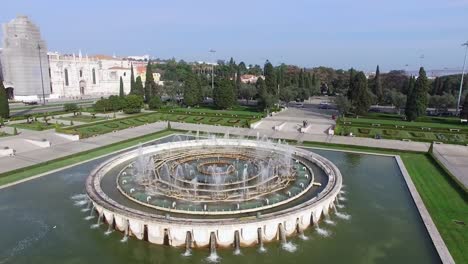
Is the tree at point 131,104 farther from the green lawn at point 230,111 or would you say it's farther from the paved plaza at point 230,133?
the paved plaza at point 230,133

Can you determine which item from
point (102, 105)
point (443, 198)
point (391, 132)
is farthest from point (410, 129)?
point (102, 105)

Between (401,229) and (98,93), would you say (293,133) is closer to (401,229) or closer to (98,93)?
(401,229)

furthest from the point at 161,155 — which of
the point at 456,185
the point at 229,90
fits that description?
the point at 229,90

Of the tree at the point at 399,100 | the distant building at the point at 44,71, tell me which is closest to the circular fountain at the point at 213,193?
the tree at the point at 399,100

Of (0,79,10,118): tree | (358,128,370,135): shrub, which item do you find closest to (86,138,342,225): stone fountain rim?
(358,128,370,135): shrub

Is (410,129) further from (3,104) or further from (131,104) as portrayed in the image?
(3,104)

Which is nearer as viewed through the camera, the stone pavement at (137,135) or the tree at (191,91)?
the stone pavement at (137,135)
